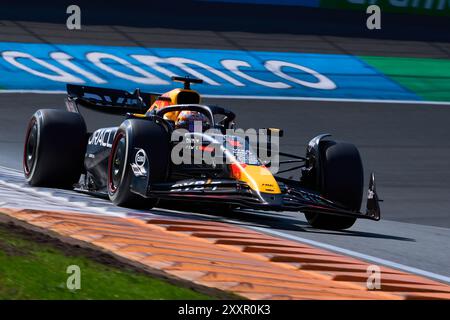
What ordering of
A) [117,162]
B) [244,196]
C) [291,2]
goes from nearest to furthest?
[244,196] → [117,162] → [291,2]

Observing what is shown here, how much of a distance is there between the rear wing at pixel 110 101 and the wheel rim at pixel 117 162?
1.99 meters

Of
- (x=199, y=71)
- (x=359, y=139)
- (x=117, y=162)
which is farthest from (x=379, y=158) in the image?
(x=117, y=162)

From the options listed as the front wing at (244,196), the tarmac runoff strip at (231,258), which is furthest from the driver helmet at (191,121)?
the tarmac runoff strip at (231,258)

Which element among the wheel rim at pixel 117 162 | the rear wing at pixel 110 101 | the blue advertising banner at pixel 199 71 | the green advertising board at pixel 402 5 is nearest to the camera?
the wheel rim at pixel 117 162

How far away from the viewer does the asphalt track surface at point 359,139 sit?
9.95m

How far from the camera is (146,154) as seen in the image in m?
10.3

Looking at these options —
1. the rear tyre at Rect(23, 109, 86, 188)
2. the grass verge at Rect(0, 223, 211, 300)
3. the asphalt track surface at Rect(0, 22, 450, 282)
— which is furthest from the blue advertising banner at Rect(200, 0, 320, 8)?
the grass verge at Rect(0, 223, 211, 300)

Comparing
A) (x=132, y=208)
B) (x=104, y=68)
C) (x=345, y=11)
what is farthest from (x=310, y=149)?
(x=345, y=11)

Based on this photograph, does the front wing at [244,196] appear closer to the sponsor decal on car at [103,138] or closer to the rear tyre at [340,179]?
the rear tyre at [340,179]

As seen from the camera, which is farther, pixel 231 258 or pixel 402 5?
pixel 402 5

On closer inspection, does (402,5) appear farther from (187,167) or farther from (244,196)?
(244,196)

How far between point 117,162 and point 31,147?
1.94 metres

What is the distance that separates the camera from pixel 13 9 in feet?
89.0
